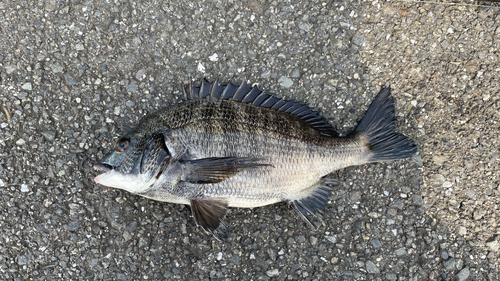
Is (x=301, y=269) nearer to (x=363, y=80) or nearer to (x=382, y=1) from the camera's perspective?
(x=363, y=80)

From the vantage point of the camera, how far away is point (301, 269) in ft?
10.8

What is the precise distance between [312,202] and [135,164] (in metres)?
1.64

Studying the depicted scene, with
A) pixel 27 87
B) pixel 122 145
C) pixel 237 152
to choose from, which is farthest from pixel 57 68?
pixel 237 152

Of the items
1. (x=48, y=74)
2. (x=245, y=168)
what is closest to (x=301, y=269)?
(x=245, y=168)

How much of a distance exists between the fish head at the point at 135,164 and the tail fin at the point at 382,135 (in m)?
1.87

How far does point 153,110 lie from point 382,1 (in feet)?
8.84

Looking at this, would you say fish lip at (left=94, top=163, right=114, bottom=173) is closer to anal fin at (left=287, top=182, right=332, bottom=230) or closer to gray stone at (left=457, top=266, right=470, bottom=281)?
anal fin at (left=287, top=182, right=332, bottom=230)

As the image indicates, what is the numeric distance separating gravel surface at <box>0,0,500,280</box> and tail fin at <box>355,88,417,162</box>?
0.20 m

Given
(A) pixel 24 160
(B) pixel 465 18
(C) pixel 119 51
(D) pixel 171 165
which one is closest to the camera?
(D) pixel 171 165

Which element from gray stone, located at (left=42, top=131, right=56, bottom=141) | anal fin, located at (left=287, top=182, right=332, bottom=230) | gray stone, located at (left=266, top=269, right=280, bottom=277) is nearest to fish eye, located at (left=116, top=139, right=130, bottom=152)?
gray stone, located at (left=42, top=131, right=56, bottom=141)

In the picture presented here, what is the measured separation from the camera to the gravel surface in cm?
324

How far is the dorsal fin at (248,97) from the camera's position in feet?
10.4

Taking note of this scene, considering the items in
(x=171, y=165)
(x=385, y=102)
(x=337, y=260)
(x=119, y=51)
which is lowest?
(x=337, y=260)

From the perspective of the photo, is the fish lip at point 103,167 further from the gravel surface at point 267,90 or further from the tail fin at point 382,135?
the tail fin at point 382,135
